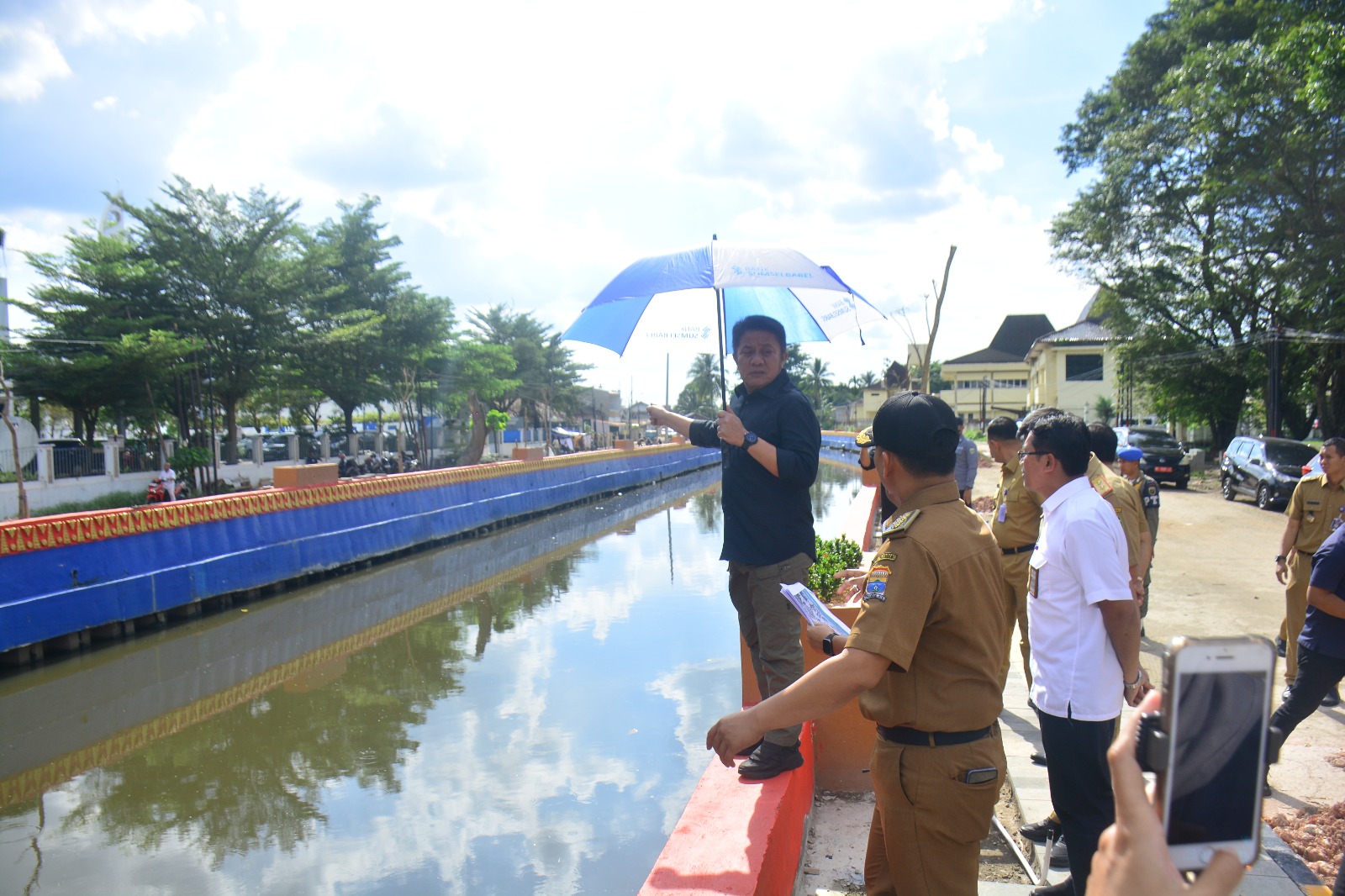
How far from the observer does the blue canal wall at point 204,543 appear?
831 cm

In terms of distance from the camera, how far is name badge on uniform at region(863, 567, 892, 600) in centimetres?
189

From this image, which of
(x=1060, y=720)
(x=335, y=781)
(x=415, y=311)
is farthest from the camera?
(x=415, y=311)

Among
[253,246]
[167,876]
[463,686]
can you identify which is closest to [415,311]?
[253,246]

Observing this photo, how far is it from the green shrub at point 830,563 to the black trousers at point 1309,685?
2.08 meters

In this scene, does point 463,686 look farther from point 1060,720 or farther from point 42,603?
point 1060,720

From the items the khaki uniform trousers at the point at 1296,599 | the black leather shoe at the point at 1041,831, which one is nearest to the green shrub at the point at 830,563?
the black leather shoe at the point at 1041,831

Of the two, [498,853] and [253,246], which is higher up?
[253,246]

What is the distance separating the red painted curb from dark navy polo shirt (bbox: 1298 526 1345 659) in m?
2.27

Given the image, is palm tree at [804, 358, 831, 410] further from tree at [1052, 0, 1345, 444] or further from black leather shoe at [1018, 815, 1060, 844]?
black leather shoe at [1018, 815, 1060, 844]

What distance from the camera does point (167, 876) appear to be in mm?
4363

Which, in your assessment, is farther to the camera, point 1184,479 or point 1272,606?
point 1184,479

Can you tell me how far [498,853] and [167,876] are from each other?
1.63 metres

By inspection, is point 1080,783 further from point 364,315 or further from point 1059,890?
point 364,315

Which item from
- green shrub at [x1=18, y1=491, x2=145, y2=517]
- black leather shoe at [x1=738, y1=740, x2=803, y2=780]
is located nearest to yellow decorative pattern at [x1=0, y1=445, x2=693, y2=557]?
green shrub at [x1=18, y1=491, x2=145, y2=517]
